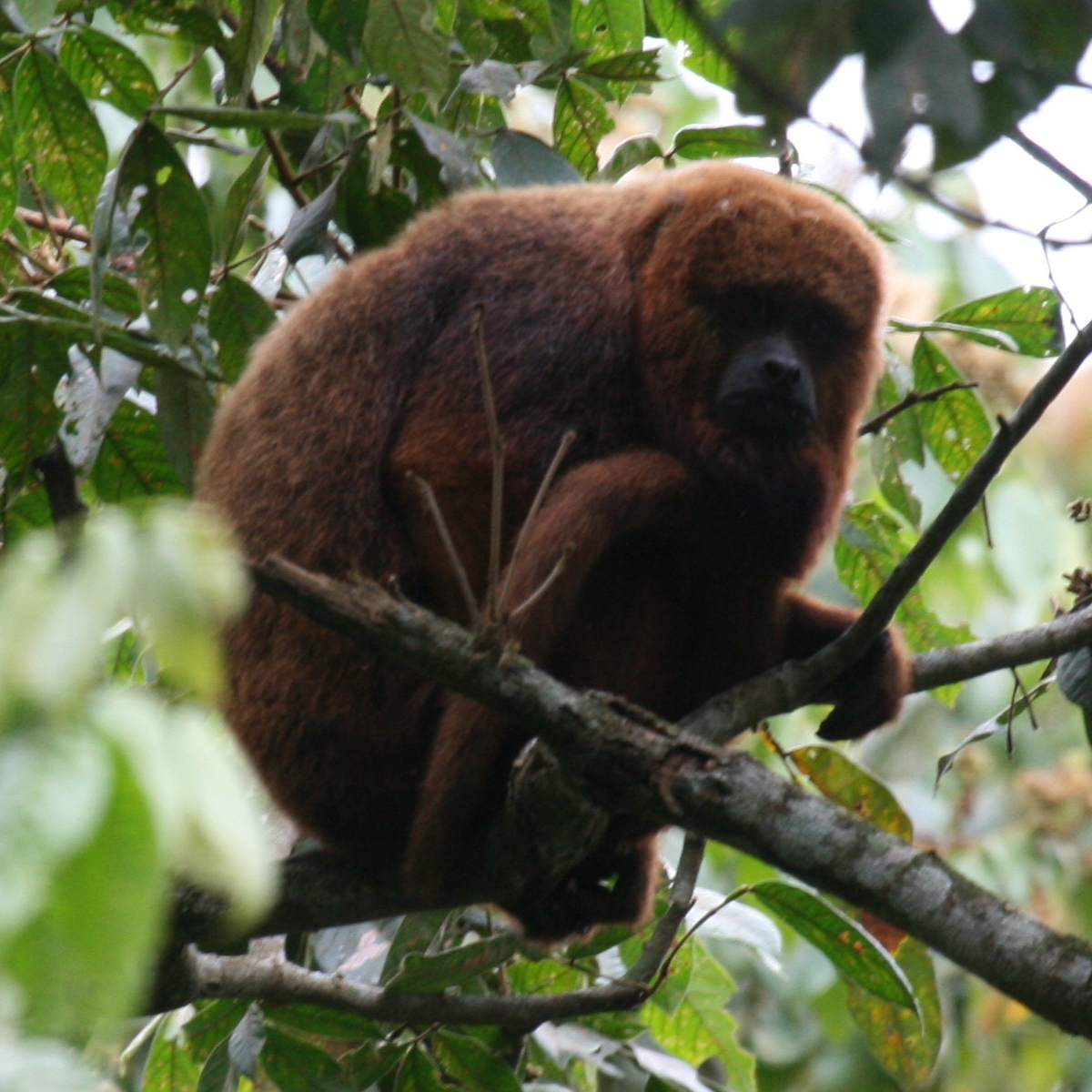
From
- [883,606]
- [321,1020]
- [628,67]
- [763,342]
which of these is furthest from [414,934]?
[628,67]

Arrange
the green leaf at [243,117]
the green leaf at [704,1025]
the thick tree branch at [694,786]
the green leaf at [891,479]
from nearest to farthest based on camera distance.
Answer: the thick tree branch at [694,786] < the green leaf at [243,117] < the green leaf at [704,1025] < the green leaf at [891,479]

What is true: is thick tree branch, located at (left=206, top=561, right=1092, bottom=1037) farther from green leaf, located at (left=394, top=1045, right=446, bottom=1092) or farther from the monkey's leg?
green leaf, located at (left=394, top=1045, right=446, bottom=1092)

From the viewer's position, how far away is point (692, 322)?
2.99 m

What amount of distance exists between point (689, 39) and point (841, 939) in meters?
2.02

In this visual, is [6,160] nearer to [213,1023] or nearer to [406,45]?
[406,45]

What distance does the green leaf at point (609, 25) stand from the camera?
133 inches

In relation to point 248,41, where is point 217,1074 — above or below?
below

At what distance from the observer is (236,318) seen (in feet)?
10.9

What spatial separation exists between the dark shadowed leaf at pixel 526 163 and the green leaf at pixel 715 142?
1.28 ft

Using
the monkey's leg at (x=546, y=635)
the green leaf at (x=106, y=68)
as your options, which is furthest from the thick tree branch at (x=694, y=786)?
the green leaf at (x=106, y=68)

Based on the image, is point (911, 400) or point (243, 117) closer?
point (243, 117)

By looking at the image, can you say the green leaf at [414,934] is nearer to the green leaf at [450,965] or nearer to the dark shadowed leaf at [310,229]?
the green leaf at [450,965]

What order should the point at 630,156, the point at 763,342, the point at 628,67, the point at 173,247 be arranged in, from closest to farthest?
the point at 173,247 → the point at 763,342 → the point at 628,67 → the point at 630,156

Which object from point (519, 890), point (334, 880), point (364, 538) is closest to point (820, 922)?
point (519, 890)
